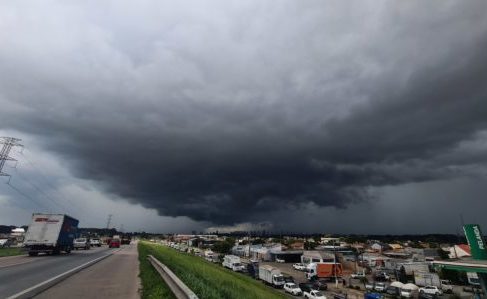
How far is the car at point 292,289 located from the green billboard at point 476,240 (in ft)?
76.8

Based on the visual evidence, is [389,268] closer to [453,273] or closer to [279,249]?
[453,273]

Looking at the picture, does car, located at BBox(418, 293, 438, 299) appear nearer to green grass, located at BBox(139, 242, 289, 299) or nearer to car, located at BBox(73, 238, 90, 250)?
green grass, located at BBox(139, 242, 289, 299)

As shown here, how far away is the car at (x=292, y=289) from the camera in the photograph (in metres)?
50.0

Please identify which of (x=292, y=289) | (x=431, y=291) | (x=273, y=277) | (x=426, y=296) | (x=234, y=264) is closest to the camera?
(x=426, y=296)

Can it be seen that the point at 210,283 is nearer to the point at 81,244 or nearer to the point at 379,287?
the point at 379,287

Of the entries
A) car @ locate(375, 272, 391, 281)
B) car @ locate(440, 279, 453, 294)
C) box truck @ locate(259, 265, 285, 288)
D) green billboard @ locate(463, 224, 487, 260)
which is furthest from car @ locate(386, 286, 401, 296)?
green billboard @ locate(463, 224, 487, 260)

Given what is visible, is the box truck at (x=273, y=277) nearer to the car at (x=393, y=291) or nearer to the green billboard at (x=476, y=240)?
the car at (x=393, y=291)

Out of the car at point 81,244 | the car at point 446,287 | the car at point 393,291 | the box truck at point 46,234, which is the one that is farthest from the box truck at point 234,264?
the box truck at point 46,234

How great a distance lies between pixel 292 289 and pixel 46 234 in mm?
33220

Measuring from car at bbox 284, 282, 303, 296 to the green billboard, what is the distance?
23.4 meters

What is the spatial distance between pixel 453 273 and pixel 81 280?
6987cm

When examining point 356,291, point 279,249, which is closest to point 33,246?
point 356,291

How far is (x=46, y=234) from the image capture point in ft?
132

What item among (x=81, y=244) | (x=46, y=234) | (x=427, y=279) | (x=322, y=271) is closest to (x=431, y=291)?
(x=427, y=279)
